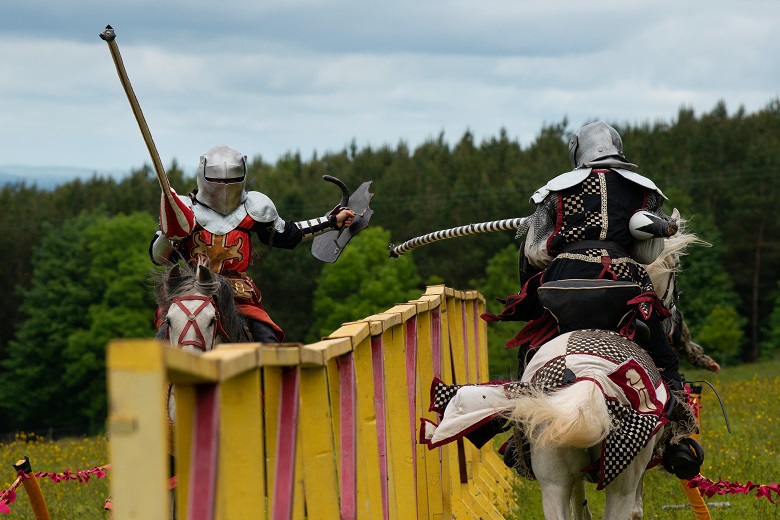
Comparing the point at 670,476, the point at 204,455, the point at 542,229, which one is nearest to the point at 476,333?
the point at 670,476

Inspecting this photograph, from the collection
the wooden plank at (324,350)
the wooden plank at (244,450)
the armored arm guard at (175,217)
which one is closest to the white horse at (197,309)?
the armored arm guard at (175,217)

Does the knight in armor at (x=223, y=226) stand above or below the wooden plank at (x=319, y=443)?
above

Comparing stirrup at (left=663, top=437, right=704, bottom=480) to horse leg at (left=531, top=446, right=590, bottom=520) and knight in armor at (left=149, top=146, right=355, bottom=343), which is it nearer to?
horse leg at (left=531, top=446, right=590, bottom=520)

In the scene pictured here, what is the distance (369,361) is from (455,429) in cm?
→ 67

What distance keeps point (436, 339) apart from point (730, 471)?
3.98 m

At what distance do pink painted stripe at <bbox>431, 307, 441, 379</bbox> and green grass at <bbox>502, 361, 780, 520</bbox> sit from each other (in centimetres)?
133

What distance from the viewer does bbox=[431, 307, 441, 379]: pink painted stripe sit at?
837 cm

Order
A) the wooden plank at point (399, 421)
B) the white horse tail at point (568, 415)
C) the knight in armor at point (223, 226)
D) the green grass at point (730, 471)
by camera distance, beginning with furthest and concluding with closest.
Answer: the green grass at point (730, 471) < the knight in armor at point (223, 226) < the wooden plank at point (399, 421) < the white horse tail at point (568, 415)

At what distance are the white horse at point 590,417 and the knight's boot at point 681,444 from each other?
482 millimetres

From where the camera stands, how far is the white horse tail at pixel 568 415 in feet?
18.5

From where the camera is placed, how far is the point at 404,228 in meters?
82.5

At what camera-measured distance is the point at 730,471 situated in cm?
1138

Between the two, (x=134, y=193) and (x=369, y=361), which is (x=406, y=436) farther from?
(x=134, y=193)

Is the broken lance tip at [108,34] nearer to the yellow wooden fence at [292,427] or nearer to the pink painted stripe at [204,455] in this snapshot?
the yellow wooden fence at [292,427]
